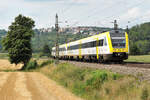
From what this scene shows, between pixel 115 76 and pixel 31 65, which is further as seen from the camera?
pixel 31 65

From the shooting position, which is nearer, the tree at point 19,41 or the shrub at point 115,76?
the shrub at point 115,76

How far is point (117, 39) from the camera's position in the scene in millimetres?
23969

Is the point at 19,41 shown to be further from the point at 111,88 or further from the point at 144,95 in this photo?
the point at 144,95

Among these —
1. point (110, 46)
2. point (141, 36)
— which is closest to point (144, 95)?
point (110, 46)

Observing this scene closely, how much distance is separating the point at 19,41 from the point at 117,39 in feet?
93.3

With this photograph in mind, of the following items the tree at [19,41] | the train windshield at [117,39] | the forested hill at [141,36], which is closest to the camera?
the train windshield at [117,39]

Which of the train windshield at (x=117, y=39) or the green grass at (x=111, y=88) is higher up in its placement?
the train windshield at (x=117, y=39)

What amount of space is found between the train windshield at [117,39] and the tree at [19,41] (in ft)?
88.8

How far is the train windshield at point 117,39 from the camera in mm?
23628

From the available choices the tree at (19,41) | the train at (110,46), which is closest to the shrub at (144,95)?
the train at (110,46)

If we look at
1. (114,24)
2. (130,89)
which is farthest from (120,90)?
(114,24)

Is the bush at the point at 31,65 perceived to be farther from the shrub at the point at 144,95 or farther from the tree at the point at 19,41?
the shrub at the point at 144,95

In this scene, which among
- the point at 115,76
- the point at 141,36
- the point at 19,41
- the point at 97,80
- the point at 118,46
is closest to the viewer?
the point at 115,76

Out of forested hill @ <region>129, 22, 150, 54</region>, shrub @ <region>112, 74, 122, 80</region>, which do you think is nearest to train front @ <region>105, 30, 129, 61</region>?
shrub @ <region>112, 74, 122, 80</region>
